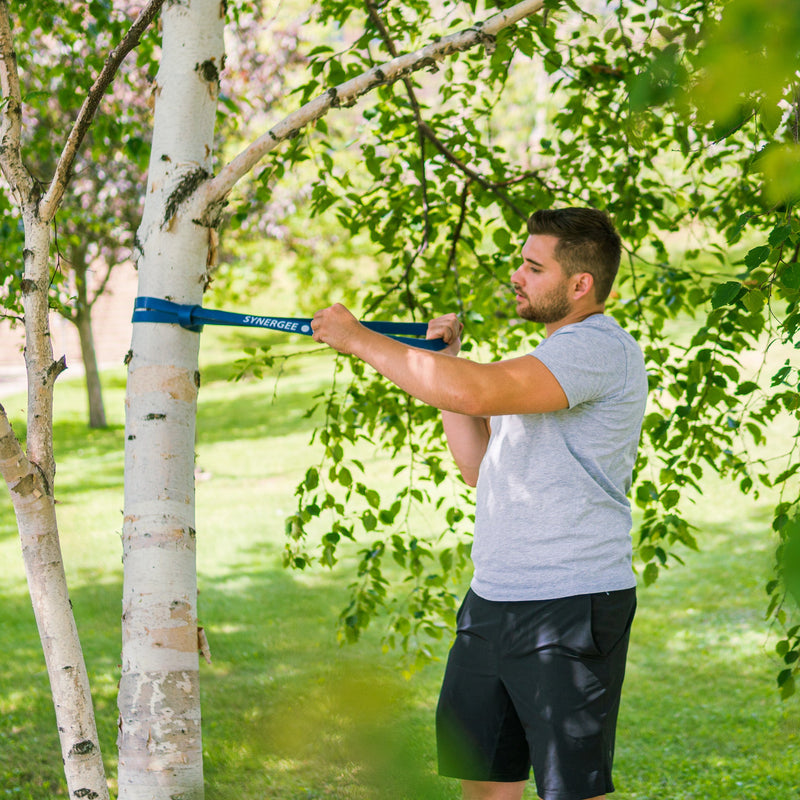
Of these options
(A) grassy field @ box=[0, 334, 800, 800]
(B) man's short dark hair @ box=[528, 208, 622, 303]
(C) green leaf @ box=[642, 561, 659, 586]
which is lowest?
(A) grassy field @ box=[0, 334, 800, 800]

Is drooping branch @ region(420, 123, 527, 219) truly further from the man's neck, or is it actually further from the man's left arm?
the man's left arm

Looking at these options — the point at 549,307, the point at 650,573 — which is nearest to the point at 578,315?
the point at 549,307

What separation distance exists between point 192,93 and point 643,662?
4325 mm

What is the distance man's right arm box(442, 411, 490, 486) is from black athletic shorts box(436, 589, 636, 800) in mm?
446

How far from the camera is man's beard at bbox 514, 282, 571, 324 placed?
202 cm

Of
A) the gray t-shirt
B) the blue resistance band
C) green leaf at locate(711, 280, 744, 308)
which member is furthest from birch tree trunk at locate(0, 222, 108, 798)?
green leaf at locate(711, 280, 744, 308)

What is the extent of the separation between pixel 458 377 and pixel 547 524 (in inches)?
16.1

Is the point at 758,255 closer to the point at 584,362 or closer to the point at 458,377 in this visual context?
the point at 584,362

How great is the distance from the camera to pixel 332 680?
188 inches

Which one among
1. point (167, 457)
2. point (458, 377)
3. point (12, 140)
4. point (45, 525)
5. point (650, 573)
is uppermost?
point (12, 140)

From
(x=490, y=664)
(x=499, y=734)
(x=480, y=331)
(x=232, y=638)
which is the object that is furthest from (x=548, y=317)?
(x=232, y=638)

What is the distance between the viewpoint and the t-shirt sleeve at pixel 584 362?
1801 millimetres

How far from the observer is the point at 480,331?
132 inches

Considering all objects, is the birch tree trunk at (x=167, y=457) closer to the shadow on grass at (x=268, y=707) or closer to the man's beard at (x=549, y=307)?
the man's beard at (x=549, y=307)
